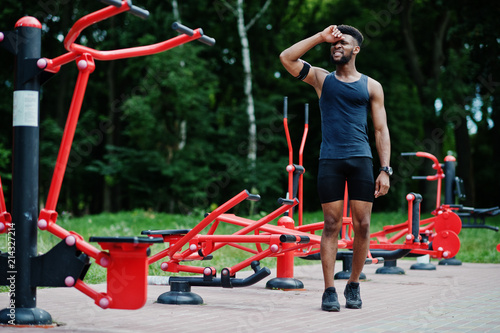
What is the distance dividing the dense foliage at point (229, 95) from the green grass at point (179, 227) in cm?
434

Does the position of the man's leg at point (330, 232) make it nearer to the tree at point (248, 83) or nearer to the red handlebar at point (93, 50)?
the red handlebar at point (93, 50)

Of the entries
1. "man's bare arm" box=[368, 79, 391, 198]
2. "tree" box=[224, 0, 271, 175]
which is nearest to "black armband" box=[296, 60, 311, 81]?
"man's bare arm" box=[368, 79, 391, 198]

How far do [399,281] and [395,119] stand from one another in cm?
1626

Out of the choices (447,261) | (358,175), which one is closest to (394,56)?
(447,261)

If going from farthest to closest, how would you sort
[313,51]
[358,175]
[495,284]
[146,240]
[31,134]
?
[313,51] < [495,284] < [358,175] < [31,134] < [146,240]

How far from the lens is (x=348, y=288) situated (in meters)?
4.78

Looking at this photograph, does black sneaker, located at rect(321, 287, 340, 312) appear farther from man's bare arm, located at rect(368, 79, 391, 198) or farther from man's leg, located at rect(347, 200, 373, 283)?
man's bare arm, located at rect(368, 79, 391, 198)

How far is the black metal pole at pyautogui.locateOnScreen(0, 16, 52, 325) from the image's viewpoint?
11.8 ft

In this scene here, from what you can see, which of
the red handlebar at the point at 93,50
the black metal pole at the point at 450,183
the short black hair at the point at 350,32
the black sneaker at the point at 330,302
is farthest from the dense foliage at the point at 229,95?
the red handlebar at the point at 93,50

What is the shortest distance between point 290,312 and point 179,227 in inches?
375

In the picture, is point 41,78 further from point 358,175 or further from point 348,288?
point 348,288

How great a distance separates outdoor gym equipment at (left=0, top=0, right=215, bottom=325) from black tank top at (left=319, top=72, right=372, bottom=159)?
1284mm

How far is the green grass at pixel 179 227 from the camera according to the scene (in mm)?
8031

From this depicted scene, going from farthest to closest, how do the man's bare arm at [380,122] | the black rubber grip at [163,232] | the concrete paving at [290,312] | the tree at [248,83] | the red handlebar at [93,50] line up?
the tree at [248,83], the black rubber grip at [163,232], the man's bare arm at [380,122], the concrete paving at [290,312], the red handlebar at [93,50]
